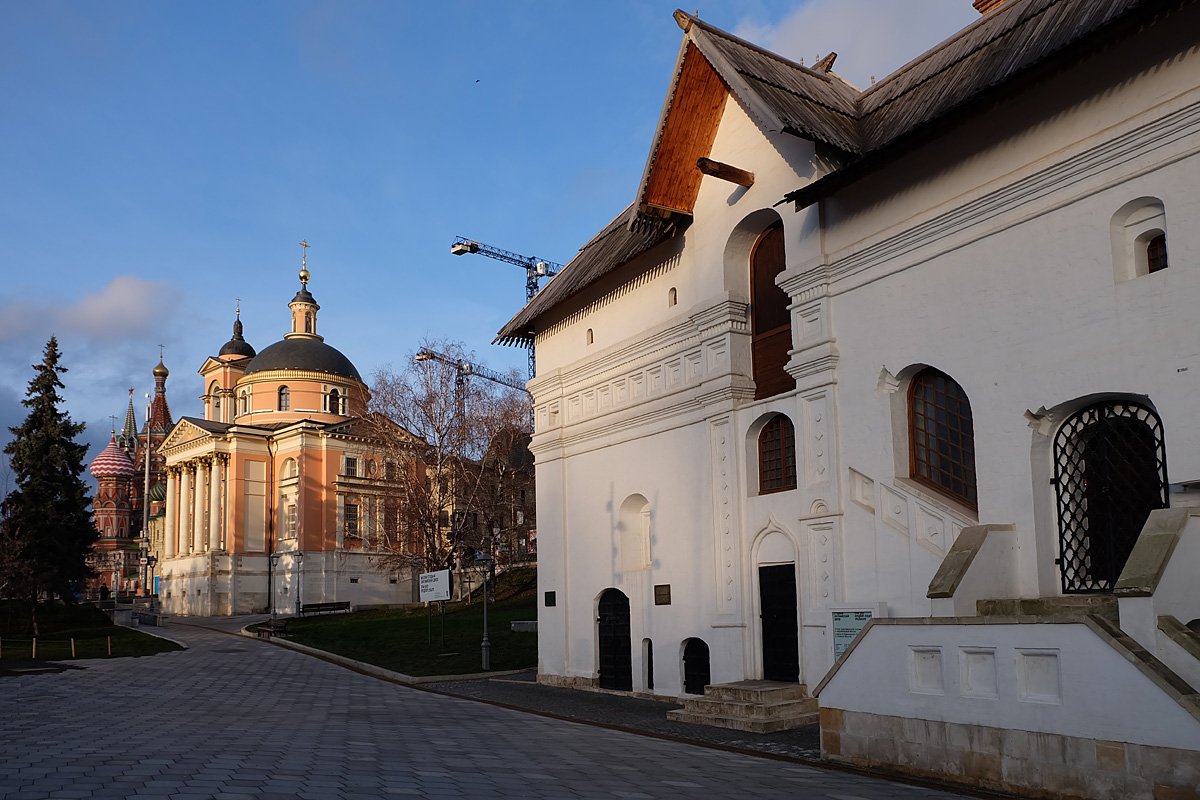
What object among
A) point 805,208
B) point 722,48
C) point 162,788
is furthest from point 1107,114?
point 162,788

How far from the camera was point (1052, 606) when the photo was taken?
1136cm

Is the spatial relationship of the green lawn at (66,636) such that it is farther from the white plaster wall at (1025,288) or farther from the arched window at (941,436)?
the arched window at (941,436)

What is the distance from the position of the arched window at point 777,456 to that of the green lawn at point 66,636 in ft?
80.7

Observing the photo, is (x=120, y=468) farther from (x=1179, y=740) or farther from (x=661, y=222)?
(x=1179, y=740)

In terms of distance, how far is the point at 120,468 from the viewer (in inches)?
4277

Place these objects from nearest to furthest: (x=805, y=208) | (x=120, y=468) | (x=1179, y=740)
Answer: (x=1179, y=740)
(x=805, y=208)
(x=120, y=468)

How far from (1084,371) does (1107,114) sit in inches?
119

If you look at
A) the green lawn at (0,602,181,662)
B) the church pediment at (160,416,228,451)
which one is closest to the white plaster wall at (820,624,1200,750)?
the green lawn at (0,602,181,662)

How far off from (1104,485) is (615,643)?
11088mm

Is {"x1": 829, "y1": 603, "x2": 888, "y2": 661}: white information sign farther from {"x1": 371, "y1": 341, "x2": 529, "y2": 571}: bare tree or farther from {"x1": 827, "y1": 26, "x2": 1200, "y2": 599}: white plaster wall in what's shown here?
{"x1": 371, "y1": 341, "x2": 529, "y2": 571}: bare tree

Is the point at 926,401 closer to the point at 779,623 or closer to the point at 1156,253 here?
the point at 1156,253

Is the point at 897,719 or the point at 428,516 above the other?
the point at 428,516

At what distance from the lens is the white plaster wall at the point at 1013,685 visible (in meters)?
8.70

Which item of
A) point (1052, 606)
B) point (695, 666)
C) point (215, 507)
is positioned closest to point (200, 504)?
point (215, 507)
